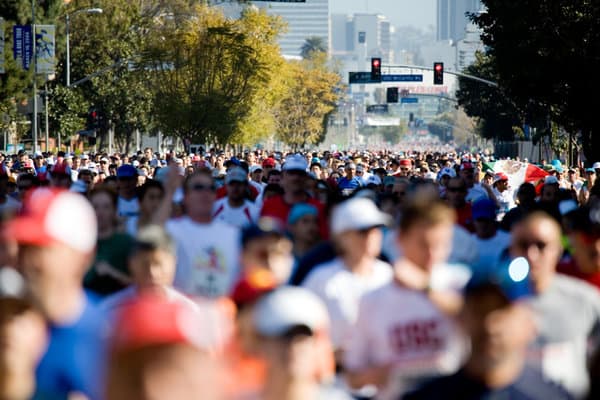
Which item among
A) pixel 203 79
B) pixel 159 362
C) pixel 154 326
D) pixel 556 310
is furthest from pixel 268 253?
pixel 203 79

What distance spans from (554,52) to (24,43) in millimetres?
21711

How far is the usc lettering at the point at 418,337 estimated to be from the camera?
5.97 metres

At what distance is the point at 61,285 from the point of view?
15.4 ft

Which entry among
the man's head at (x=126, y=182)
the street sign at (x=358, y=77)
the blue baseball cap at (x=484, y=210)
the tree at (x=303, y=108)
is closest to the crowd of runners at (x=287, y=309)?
the blue baseball cap at (x=484, y=210)

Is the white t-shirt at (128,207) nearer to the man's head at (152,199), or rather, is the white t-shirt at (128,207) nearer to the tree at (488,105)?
the man's head at (152,199)

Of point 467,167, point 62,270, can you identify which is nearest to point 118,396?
point 62,270

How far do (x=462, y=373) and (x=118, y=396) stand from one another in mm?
1847

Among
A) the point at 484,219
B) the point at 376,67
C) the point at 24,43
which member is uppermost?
the point at 24,43

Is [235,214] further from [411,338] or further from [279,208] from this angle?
[411,338]

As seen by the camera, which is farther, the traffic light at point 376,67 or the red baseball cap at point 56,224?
the traffic light at point 376,67

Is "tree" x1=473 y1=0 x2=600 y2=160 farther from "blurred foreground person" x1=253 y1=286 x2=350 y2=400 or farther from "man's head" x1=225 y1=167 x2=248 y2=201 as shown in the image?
"blurred foreground person" x1=253 y1=286 x2=350 y2=400

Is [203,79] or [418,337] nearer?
[418,337]

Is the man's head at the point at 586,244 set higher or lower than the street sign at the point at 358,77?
lower

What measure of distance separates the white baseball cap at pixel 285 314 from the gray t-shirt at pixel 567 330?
2013 millimetres
